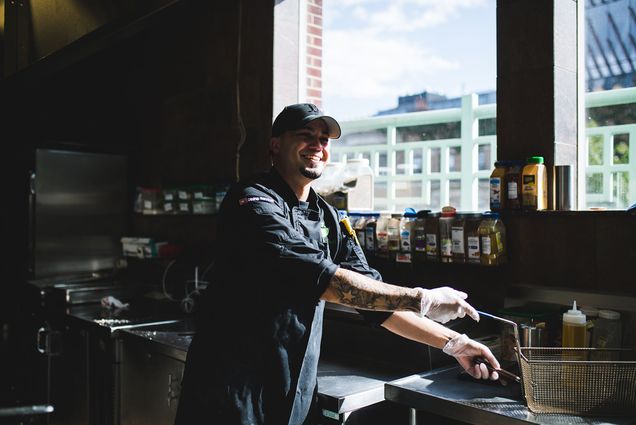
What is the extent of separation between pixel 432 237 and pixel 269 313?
98cm

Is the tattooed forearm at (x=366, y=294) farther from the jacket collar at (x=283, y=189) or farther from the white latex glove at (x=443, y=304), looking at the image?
the jacket collar at (x=283, y=189)

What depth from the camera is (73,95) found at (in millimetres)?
4590

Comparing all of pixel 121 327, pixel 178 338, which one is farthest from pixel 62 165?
pixel 178 338

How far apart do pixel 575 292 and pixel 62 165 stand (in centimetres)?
354

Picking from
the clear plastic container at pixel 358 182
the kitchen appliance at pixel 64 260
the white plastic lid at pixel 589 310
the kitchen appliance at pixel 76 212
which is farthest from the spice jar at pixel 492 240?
the kitchen appliance at pixel 76 212

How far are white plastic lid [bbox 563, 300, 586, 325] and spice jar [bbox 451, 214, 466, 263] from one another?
1.69 feet

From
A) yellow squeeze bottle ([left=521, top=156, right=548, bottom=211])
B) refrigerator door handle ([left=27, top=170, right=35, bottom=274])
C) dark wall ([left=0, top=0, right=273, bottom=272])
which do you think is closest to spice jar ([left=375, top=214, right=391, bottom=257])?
yellow squeeze bottle ([left=521, top=156, right=548, bottom=211])

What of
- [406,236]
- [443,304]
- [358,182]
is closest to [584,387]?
[443,304]

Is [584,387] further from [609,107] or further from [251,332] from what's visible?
[609,107]

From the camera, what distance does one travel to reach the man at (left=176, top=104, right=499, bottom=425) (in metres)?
1.69

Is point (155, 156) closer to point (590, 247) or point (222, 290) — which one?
point (222, 290)

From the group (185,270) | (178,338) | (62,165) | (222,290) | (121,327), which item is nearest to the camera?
(222,290)

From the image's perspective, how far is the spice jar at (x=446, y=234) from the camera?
2469mm

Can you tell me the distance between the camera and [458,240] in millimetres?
2430
